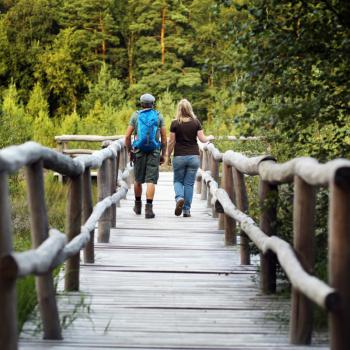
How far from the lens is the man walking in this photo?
11891mm

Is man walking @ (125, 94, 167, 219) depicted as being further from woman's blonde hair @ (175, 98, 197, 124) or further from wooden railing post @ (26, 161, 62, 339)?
wooden railing post @ (26, 161, 62, 339)

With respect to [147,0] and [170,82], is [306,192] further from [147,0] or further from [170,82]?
[147,0]

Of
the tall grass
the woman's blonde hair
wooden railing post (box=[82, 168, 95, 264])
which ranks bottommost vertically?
the tall grass

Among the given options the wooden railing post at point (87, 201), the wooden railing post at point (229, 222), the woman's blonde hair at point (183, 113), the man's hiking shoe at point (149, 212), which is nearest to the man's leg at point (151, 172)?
the man's hiking shoe at point (149, 212)

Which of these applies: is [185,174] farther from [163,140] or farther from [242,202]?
[242,202]

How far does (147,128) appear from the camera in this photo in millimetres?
11922

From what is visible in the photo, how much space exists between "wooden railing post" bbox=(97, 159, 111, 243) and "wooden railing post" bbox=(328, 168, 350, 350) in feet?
17.6

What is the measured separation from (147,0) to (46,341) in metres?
50.3

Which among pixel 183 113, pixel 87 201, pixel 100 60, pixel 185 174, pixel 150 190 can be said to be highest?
pixel 100 60

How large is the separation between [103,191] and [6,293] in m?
5.39

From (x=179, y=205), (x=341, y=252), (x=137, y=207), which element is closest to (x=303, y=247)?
(x=341, y=252)

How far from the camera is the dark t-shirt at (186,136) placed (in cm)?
1230

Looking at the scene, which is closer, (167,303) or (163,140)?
(167,303)

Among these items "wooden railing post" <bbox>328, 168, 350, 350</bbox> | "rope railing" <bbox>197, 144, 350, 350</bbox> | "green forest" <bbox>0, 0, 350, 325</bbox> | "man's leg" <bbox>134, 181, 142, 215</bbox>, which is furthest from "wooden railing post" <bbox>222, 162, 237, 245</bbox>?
"green forest" <bbox>0, 0, 350, 325</bbox>
